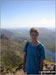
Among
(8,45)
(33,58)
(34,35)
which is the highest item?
(34,35)

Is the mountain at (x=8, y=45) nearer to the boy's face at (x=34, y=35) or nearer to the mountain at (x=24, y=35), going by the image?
the mountain at (x=24, y=35)

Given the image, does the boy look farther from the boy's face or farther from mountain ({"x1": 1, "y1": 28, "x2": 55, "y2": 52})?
mountain ({"x1": 1, "y1": 28, "x2": 55, "y2": 52})

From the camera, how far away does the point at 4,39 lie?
7.56 feet

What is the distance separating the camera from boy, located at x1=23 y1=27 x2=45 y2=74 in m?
1.85

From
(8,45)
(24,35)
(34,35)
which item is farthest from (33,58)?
(8,45)

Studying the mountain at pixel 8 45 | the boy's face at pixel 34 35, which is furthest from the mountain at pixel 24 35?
the boy's face at pixel 34 35

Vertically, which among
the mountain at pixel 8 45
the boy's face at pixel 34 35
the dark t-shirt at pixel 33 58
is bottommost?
the dark t-shirt at pixel 33 58

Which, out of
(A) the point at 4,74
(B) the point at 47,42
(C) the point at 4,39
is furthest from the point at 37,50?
(A) the point at 4,74

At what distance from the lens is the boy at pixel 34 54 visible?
1854mm

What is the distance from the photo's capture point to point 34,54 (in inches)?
73.7

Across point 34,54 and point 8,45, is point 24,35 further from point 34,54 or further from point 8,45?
point 34,54

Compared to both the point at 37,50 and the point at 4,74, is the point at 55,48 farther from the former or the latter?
the point at 4,74

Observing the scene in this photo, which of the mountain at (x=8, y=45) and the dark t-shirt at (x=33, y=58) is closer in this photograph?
the dark t-shirt at (x=33, y=58)

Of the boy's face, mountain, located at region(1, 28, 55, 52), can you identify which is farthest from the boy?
mountain, located at region(1, 28, 55, 52)
